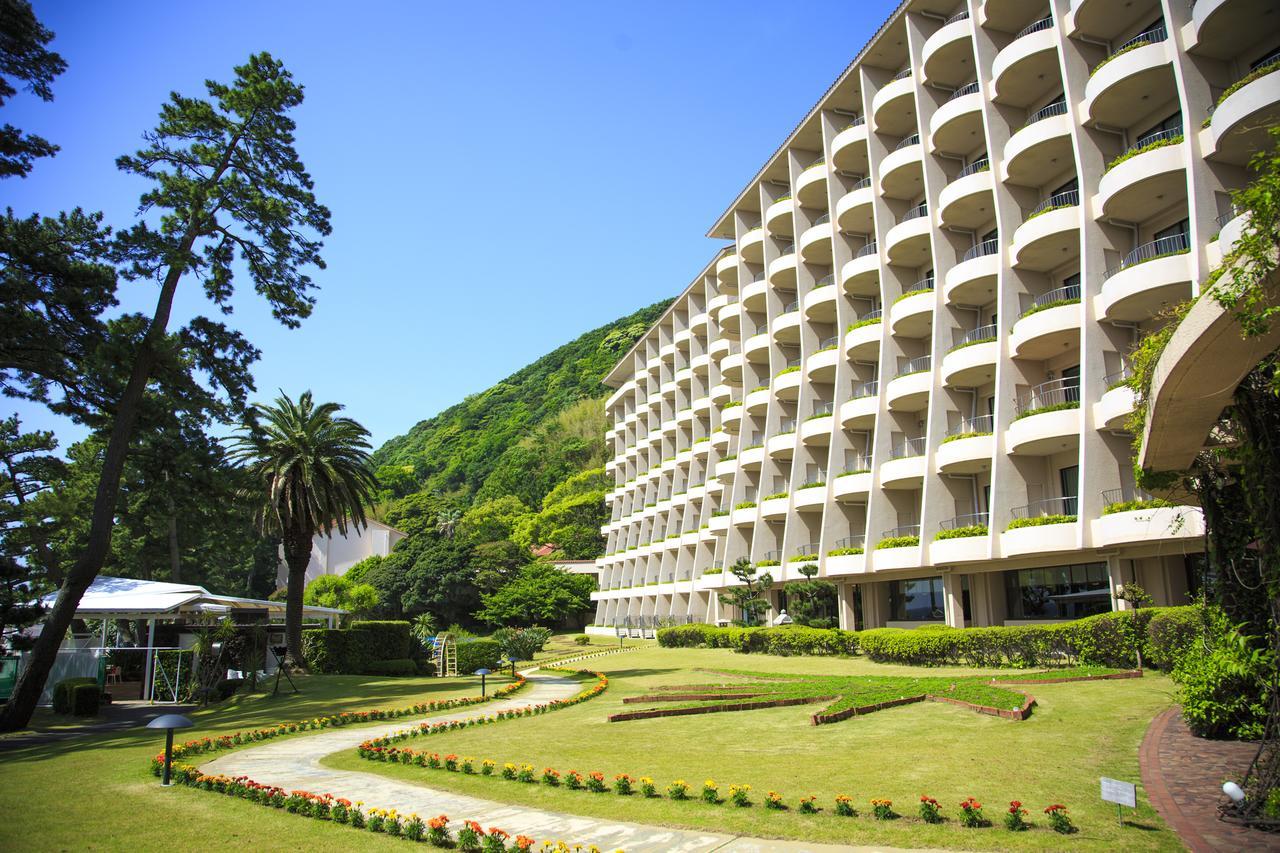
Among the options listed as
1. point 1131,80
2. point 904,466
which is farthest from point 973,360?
point 1131,80

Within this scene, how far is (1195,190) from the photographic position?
25.6m

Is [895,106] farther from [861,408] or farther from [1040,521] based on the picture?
[1040,521]

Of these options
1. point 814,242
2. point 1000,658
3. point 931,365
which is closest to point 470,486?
point 814,242

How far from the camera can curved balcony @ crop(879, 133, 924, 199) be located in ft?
129

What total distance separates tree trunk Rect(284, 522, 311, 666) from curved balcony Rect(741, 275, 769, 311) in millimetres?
32053

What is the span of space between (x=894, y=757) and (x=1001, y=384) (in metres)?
23.5

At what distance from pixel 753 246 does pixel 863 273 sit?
1506cm

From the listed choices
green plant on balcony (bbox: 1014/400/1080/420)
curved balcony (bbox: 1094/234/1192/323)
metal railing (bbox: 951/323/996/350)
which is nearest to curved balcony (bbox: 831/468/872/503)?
metal railing (bbox: 951/323/996/350)

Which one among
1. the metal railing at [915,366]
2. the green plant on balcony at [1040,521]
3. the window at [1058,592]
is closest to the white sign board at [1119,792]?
the green plant on balcony at [1040,521]

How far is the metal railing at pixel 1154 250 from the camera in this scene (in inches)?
1074

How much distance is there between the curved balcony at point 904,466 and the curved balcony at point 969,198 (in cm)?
1030

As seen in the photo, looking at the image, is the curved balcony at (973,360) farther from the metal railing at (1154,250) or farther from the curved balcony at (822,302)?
the curved balcony at (822,302)

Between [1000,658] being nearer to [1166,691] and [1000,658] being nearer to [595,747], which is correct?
[1166,691]

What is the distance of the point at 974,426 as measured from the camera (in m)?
36.9
